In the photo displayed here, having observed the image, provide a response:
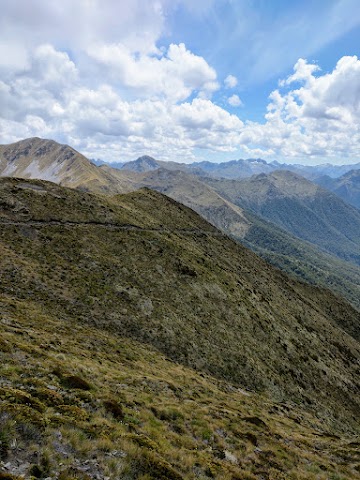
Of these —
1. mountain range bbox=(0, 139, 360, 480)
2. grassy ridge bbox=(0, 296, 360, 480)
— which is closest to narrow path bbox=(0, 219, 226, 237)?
mountain range bbox=(0, 139, 360, 480)

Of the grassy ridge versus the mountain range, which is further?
the mountain range

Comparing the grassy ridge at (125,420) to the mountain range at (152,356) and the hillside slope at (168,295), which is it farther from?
the hillside slope at (168,295)

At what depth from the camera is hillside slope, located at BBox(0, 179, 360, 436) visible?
50250 mm

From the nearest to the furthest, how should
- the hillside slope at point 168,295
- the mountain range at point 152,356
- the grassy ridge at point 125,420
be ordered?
the grassy ridge at point 125,420 < the mountain range at point 152,356 < the hillside slope at point 168,295

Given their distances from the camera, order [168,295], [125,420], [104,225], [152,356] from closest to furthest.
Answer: [125,420] < [152,356] < [168,295] < [104,225]

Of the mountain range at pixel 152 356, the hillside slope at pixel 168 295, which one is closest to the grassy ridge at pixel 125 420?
the mountain range at pixel 152 356

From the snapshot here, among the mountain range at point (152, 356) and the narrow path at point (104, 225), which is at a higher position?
the narrow path at point (104, 225)

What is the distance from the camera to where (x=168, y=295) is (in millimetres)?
61938

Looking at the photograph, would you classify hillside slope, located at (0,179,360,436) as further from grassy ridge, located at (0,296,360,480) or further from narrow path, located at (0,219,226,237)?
grassy ridge, located at (0,296,360,480)

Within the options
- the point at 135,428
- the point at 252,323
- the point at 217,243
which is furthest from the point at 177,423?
the point at 217,243

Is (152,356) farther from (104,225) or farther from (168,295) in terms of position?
(104,225)

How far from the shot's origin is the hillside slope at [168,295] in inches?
1978

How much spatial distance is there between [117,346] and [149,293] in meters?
18.1

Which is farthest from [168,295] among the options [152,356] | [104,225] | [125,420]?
[125,420]
